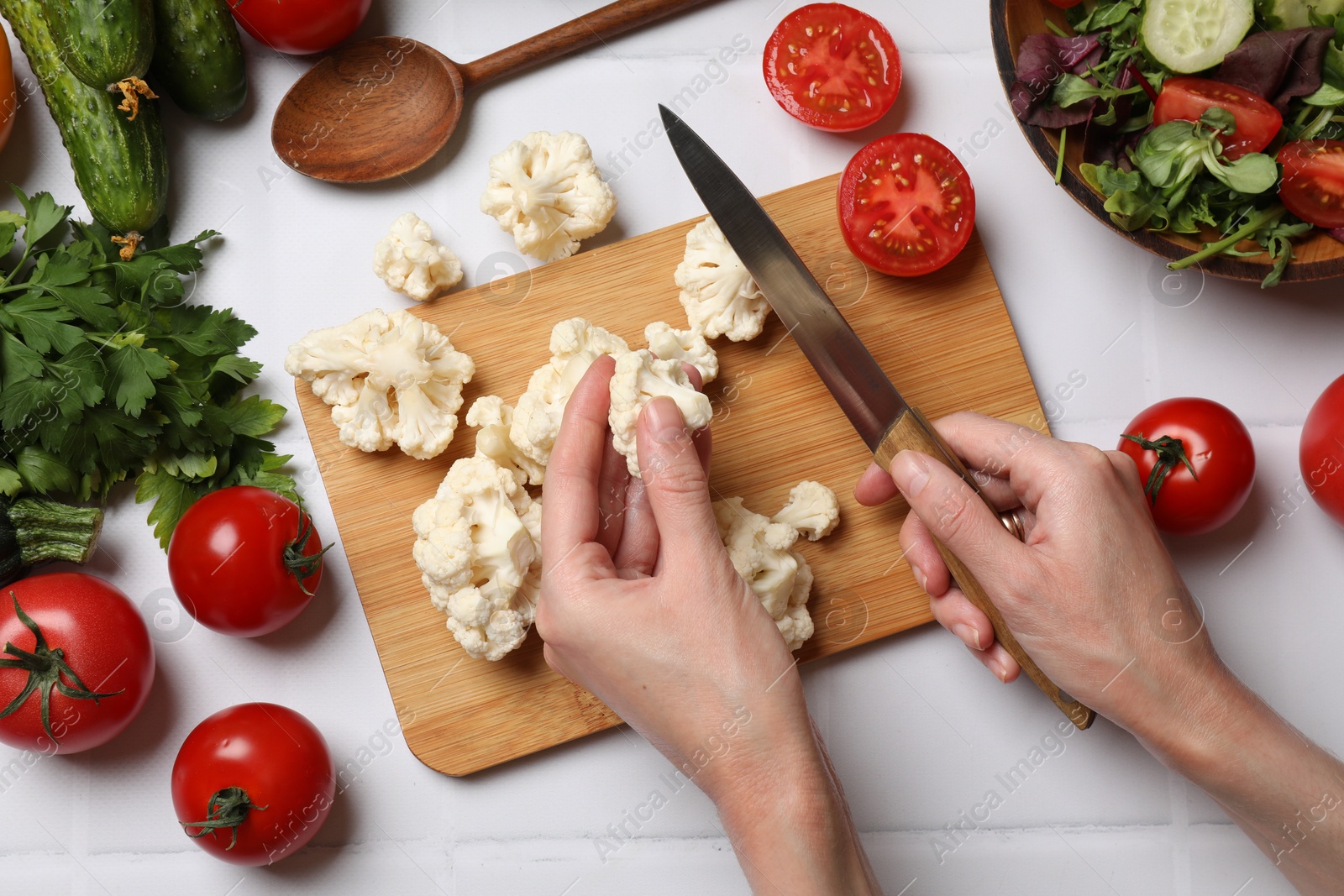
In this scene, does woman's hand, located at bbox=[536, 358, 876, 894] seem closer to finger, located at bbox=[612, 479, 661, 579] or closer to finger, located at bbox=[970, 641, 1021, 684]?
finger, located at bbox=[612, 479, 661, 579]

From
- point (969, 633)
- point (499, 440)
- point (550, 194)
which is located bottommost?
point (969, 633)

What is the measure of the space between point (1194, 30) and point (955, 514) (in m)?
1.04

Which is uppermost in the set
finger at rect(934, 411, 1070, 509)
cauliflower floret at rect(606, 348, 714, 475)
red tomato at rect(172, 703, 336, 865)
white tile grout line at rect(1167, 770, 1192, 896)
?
cauliflower floret at rect(606, 348, 714, 475)

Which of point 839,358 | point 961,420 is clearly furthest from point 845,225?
Answer: point 961,420

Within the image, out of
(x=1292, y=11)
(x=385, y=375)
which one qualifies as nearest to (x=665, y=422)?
(x=385, y=375)

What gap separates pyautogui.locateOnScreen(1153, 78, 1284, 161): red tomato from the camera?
5.51 feet

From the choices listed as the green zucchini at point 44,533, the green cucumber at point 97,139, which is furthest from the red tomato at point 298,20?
the green zucchini at point 44,533

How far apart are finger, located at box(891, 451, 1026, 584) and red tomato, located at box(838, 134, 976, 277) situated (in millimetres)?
447

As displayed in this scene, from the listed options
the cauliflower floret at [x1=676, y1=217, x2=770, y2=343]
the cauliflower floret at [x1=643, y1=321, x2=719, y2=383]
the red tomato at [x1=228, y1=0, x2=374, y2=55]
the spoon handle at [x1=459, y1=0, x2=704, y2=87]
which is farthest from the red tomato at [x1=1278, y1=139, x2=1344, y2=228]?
the red tomato at [x1=228, y1=0, x2=374, y2=55]

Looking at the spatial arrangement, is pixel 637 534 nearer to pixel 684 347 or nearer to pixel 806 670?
pixel 684 347

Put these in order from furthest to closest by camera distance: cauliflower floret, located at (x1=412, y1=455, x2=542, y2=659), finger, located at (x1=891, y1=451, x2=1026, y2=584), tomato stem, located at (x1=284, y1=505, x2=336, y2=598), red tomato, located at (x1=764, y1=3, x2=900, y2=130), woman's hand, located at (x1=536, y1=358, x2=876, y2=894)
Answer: red tomato, located at (x1=764, y1=3, x2=900, y2=130)
tomato stem, located at (x1=284, y1=505, x2=336, y2=598)
cauliflower floret, located at (x1=412, y1=455, x2=542, y2=659)
finger, located at (x1=891, y1=451, x2=1026, y2=584)
woman's hand, located at (x1=536, y1=358, x2=876, y2=894)

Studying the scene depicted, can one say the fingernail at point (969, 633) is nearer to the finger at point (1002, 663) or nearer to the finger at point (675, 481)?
the finger at point (1002, 663)

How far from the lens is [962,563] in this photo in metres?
1.68

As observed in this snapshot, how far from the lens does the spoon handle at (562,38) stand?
196 cm
